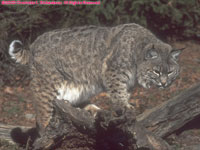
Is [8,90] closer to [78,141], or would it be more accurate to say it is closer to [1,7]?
[1,7]

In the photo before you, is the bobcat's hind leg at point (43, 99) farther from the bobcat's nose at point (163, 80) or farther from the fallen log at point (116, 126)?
the bobcat's nose at point (163, 80)

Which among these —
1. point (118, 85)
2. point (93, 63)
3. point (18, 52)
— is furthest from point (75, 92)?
point (18, 52)

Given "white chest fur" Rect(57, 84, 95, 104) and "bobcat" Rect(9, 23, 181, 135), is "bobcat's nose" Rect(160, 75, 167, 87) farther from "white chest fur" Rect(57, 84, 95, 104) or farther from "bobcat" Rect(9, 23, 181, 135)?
"white chest fur" Rect(57, 84, 95, 104)

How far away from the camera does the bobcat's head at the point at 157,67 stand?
5637 mm

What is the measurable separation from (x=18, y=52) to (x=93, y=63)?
3.84 feet

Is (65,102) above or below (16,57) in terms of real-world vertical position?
below

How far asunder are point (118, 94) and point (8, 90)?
4069 mm

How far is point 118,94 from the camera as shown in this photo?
5.45m

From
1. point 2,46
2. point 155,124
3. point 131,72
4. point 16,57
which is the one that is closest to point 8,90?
point 2,46

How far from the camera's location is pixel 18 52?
5934 mm

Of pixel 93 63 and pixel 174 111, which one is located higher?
pixel 93 63

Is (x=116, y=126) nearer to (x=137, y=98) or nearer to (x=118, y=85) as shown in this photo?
(x=118, y=85)

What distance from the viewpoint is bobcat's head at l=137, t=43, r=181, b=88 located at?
18.5ft

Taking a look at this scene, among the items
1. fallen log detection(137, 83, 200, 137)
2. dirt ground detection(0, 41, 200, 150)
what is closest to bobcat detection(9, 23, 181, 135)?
fallen log detection(137, 83, 200, 137)
